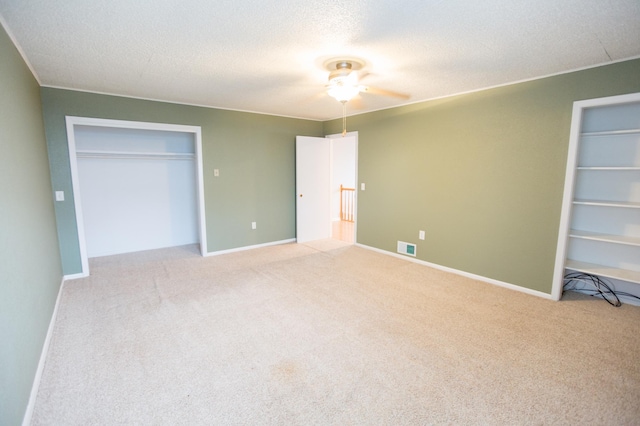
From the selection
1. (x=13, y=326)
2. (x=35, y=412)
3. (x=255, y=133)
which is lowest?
(x=35, y=412)

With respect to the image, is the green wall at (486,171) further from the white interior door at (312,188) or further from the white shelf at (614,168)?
the white interior door at (312,188)

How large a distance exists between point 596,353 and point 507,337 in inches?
23.9

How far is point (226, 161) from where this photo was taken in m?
4.98

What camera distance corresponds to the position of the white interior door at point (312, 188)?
223 inches

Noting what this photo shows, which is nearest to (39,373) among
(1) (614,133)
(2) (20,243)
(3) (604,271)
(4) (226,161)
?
(2) (20,243)

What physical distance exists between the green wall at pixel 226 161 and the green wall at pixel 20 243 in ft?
2.16

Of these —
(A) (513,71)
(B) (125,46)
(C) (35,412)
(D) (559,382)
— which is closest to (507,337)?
(D) (559,382)

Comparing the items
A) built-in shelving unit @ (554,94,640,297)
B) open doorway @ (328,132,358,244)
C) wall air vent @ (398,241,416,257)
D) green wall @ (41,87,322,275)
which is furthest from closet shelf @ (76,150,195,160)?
built-in shelving unit @ (554,94,640,297)

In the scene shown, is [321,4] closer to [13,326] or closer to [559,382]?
[13,326]

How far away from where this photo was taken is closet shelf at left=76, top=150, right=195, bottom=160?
4.54m

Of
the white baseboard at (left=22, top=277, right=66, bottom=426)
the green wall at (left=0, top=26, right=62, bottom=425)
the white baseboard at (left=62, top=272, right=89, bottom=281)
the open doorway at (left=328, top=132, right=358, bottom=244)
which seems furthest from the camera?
the open doorway at (left=328, top=132, right=358, bottom=244)

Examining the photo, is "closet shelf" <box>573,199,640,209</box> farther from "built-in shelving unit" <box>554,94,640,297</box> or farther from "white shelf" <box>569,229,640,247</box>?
"white shelf" <box>569,229,640,247</box>

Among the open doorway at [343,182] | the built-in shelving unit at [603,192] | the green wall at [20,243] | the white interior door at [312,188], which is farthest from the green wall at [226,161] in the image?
the built-in shelving unit at [603,192]

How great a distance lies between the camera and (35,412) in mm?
1778
